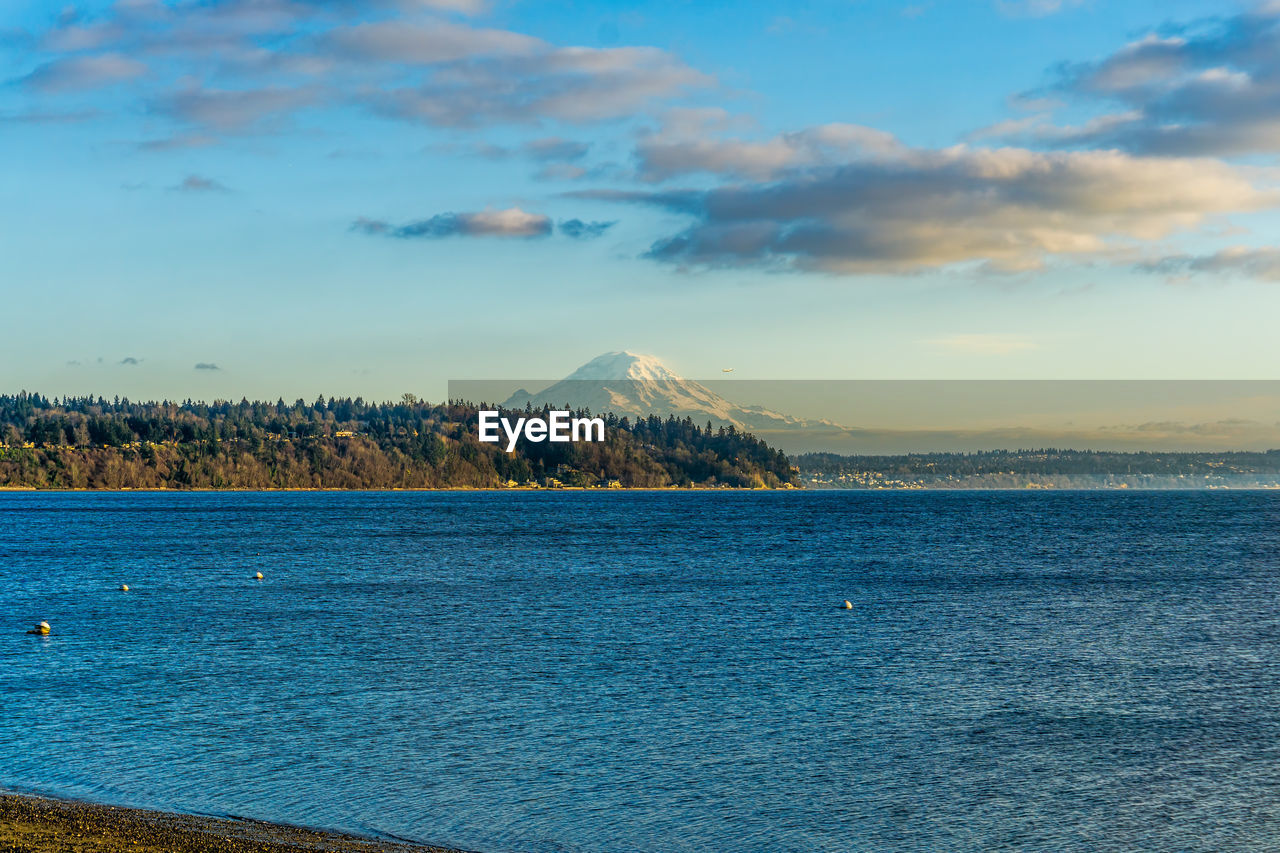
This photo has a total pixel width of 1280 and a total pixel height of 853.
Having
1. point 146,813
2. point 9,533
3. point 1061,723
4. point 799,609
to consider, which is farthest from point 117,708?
point 9,533

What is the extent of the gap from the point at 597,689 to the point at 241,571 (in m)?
76.1

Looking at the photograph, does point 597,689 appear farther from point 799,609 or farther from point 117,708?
point 799,609

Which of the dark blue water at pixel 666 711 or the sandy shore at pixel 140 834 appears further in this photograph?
the dark blue water at pixel 666 711

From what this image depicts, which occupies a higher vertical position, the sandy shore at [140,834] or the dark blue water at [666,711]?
the sandy shore at [140,834]

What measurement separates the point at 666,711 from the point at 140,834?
22.3m

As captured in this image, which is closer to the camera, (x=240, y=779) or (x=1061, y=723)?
(x=240, y=779)

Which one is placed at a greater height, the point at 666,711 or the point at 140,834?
the point at 140,834

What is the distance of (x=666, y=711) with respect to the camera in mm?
43125

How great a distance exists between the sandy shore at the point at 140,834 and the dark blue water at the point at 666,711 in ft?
5.23

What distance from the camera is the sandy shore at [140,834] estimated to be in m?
23.5

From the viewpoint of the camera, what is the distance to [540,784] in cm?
3250

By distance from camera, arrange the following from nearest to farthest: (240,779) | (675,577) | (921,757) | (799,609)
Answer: (240,779) → (921,757) → (799,609) → (675,577)

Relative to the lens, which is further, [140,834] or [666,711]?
[666,711]

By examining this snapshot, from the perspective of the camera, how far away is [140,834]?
81.5ft
